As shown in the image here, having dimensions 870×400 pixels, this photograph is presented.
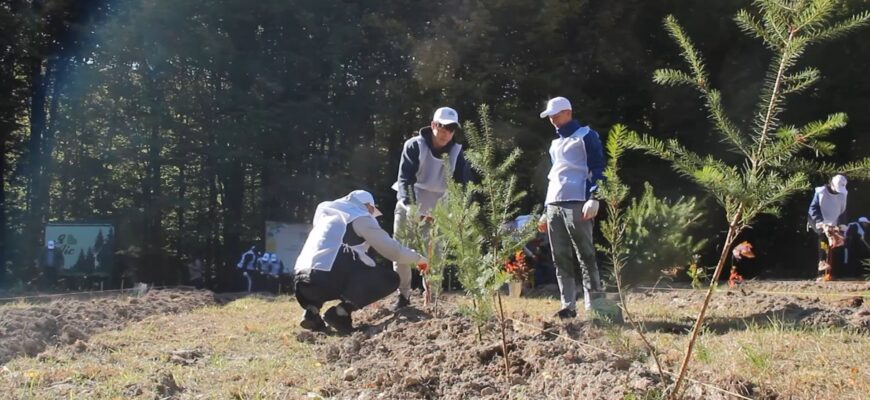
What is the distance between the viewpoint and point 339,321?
5910mm

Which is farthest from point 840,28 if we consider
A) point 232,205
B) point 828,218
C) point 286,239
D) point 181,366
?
point 232,205

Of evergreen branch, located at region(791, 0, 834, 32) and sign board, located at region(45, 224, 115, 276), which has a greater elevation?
evergreen branch, located at region(791, 0, 834, 32)

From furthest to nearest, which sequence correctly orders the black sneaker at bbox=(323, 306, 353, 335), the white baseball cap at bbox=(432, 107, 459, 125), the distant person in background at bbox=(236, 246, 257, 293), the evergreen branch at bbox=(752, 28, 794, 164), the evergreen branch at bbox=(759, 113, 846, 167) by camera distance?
Answer: the distant person in background at bbox=(236, 246, 257, 293)
the white baseball cap at bbox=(432, 107, 459, 125)
the black sneaker at bbox=(323, 306, 353, 335)
the evergreen branch at bbox=(752, 28, 794, 164)
the evergreen branch at bbox=(759, 113, 846, 167)

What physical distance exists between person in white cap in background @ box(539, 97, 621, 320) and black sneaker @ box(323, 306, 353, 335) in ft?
4.87

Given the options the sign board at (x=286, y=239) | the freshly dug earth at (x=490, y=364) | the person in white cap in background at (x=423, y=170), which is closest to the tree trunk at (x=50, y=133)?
the sign board at (x=286, y=239)

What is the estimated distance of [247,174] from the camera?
21156 mm

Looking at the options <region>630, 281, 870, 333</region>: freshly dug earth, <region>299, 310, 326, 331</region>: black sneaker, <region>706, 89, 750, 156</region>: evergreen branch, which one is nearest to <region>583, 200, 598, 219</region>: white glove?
<region>630, 281, 870, 333</region>: freshly dug earth

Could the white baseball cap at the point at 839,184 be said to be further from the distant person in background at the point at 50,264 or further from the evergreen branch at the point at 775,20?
the distant person in background at the point at 50,264

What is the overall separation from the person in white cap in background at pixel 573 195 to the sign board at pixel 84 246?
13.4 meters

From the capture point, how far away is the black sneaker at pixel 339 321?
5.89 meters

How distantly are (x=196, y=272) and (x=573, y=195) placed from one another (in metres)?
15.9

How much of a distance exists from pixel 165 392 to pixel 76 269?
1421cm

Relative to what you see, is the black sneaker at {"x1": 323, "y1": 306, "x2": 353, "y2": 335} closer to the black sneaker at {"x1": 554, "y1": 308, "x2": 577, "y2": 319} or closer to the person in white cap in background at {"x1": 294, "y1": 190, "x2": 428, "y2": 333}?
the person in white cap in background at {"x1": 294, "y1": 190, "x2": 428, "y2": 333}

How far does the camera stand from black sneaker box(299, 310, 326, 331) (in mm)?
6055
